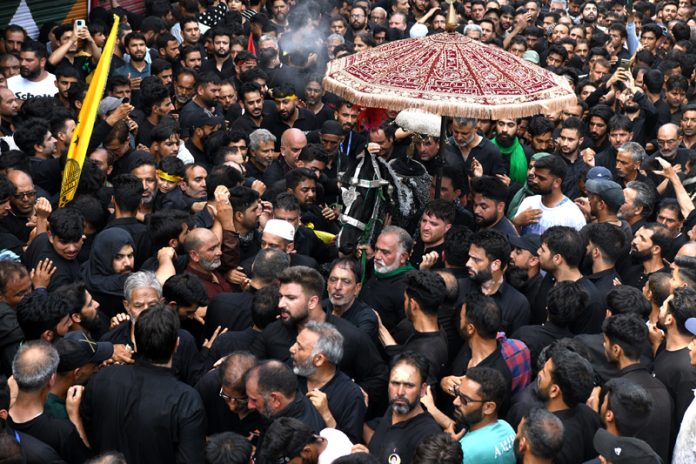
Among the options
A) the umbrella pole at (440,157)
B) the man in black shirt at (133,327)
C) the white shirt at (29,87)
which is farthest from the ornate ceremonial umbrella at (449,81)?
the white shirt at (29,87)

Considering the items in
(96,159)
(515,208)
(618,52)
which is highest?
(96,159)

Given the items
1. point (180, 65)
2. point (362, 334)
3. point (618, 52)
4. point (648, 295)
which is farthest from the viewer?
point (618, 52)

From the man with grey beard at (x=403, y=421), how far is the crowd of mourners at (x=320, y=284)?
0.02m

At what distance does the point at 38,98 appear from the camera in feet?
29.9

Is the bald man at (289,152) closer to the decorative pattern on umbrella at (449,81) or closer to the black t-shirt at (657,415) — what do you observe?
the decorative pattern on umbrella at (449,81)

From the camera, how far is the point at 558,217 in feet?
26.3

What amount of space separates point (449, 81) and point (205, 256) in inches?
89.8

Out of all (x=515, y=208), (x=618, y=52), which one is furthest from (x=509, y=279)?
(x=618, y=52)

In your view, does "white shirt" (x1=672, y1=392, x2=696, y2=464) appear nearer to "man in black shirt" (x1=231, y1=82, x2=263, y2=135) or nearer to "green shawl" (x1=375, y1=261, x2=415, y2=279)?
"green shawl" (x1=375, y1=261, x2=415, y2=279)

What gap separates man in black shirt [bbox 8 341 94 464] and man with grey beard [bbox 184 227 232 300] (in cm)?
177

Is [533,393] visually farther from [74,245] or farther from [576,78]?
[576,78]

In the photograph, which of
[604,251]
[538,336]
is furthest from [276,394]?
[604,251]

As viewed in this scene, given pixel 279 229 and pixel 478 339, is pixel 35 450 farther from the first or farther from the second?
pixel 279 229

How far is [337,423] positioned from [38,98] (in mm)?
5534
